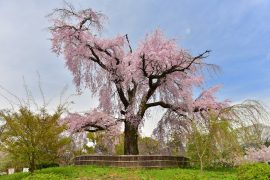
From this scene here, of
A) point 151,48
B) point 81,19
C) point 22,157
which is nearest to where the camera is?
point 22,157

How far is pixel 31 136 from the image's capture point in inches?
830

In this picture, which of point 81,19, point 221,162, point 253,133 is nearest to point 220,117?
point 253,133

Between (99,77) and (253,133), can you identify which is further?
(99,77)

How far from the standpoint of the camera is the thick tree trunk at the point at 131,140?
86.6 ft

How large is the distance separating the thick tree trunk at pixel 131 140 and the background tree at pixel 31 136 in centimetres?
535

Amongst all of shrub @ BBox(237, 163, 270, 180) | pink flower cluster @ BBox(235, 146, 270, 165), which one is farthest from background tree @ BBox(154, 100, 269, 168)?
shrub @ BBox(237, 163, 270, 180)

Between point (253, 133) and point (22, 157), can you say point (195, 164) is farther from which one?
point (22, 157)

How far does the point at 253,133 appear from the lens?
75.8ft

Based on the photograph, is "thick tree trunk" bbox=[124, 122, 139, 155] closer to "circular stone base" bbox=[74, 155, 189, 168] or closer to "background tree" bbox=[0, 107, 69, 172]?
"circular stone base" bbox=[74, 155, 189, 168]

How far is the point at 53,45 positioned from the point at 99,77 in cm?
364

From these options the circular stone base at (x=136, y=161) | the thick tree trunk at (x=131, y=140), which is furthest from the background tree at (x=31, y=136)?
the thick tree trunk at (x=131, y=140)

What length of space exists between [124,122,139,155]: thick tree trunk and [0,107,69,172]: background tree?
17.6 feet

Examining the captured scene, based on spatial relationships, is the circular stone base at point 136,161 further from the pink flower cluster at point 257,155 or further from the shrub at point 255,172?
the shrub at point 255,172

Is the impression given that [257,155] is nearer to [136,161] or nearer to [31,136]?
[136,161]
